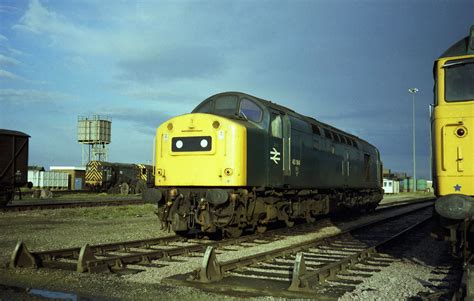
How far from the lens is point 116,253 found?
9.62m

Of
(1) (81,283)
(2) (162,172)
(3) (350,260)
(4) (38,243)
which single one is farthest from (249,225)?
(1) (81,283)

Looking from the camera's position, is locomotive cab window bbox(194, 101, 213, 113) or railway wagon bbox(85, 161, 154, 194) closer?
locomotive cab window bbox(194, 101, 213, 113)

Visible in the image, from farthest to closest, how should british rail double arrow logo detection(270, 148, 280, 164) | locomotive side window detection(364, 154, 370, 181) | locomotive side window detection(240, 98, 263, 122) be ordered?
locomotive side window detection(364, 154, 370, 181) < british rail double arrow logo detection(270, 148, 280, 164) < locomotive side window detection(240, 98, 263, 122)

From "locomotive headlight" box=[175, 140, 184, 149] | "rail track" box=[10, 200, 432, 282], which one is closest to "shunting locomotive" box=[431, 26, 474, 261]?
"rail track" box=[10, 200, 432, 282]

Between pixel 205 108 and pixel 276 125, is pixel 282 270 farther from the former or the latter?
pixel 205 108

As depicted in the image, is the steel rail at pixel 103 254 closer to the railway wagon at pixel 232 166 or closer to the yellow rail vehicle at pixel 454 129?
the railway wagon at pixel 232 166

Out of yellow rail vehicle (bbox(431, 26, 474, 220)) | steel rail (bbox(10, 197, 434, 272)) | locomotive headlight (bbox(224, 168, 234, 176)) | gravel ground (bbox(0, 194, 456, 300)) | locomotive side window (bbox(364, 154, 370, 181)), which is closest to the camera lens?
gravel ground (bbox(0, 194, 456, 300))

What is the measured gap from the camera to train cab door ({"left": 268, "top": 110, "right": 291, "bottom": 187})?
1239 cm

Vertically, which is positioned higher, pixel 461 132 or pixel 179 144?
pixel 179 144

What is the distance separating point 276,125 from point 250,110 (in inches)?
39.7

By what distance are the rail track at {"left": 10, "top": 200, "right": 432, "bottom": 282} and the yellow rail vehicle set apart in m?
3.53

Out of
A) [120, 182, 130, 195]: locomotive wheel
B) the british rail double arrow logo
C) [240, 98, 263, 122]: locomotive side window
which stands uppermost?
[240, 98, 263, 122]: locomotive side window

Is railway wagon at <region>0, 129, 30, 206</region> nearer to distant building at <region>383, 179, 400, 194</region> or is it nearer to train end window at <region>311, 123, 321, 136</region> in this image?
train end window at <region>311, 123, 321, 136</region>

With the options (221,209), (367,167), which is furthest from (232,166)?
(367,167)
